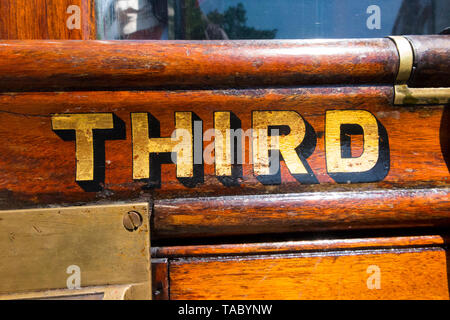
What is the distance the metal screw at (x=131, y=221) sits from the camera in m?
0.79

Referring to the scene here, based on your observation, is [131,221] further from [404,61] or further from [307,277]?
[404,61]

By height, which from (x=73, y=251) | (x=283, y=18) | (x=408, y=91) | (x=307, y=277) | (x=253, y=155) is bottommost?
(x=307, y=277)

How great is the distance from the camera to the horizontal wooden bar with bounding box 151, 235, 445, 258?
0.86m

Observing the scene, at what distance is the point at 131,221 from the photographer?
0.79 metres

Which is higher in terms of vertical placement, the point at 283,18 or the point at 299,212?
the point at 283,18

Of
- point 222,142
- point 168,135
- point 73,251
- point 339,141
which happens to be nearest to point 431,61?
point 339,141

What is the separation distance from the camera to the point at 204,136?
0.85m

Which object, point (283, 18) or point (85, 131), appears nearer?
point (85, 131)

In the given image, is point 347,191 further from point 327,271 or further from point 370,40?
point 370,40

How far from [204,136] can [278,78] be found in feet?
0.90

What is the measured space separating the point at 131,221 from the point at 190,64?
470mm

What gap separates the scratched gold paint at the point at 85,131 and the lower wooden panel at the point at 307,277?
1.22ft

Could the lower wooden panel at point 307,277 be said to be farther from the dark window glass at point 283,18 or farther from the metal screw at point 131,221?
the dark window glass at point 283,18
